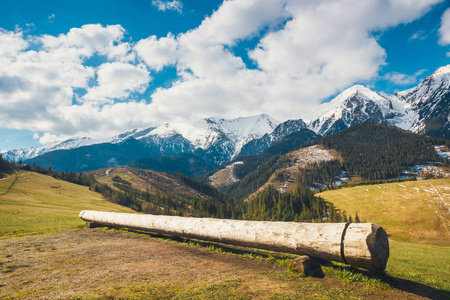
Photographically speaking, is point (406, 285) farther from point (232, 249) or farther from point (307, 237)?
point (232, 249)

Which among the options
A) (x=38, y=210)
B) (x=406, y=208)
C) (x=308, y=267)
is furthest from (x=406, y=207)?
(x=38, y=210)

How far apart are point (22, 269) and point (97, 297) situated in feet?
19.2

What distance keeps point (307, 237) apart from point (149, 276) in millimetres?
7094

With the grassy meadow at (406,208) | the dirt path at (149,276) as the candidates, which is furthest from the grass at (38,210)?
the grassy meadow at (406,208)

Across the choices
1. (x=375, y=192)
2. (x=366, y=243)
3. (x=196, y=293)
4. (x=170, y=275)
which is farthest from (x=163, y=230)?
(x=375, y=192)

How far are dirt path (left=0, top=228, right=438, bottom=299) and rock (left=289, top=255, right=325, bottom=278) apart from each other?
0.40m

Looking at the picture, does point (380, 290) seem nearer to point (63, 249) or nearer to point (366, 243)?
point (366, 243)

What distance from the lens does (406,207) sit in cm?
11194

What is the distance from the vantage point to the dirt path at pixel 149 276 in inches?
291

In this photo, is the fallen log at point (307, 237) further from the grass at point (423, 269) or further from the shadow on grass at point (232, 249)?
the grass at point (423, 269)

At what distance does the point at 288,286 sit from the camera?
8086mm

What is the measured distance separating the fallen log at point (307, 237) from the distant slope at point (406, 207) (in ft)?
357

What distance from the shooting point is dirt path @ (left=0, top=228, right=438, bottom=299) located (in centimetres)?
740

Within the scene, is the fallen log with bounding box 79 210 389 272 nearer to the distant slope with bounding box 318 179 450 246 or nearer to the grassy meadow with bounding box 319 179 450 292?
the grassy meadow with bounding box 319 179 450 292
